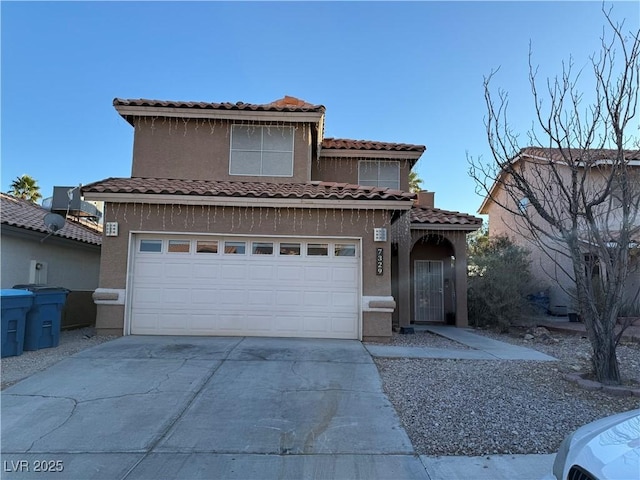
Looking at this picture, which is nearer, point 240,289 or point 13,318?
point 13,318

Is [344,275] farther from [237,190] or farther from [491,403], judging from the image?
[491,403]

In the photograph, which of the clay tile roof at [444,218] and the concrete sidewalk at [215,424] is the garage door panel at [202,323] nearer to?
the concrete sidewalk at [215,424]

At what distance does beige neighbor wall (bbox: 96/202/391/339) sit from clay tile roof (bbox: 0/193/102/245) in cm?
282

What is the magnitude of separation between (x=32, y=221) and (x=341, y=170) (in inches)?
362

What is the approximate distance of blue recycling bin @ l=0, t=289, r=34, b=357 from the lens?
310 inches

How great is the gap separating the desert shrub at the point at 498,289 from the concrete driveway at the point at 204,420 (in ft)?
22.8

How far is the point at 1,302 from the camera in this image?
25.3 feet

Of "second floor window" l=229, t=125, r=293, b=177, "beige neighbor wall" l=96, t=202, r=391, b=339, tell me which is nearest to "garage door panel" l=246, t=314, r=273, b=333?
"beige neighbor wall" l=96, t=202, r=391, b=339

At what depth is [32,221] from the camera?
39.2 ft

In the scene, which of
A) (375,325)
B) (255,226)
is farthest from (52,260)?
(375,325)

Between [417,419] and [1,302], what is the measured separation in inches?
289

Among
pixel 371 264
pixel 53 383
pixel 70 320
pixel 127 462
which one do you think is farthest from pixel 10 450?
pixel 70 320

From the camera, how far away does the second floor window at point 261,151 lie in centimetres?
1241

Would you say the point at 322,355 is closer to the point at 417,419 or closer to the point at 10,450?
the point at 417,419
